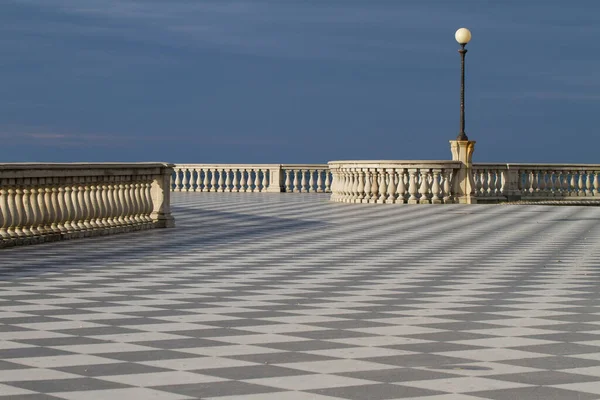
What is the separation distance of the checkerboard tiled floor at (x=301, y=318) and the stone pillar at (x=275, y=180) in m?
20.9

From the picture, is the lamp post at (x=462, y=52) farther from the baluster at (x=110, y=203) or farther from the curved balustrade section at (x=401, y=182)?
the baluster at (x=110, y=203)

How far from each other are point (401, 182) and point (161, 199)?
10.9 m

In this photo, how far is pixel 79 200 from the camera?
17.7 meters

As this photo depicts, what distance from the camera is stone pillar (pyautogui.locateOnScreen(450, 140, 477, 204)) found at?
99.2ft

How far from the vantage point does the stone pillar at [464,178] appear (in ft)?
99.2

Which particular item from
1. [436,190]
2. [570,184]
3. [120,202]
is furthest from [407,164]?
[120,202]

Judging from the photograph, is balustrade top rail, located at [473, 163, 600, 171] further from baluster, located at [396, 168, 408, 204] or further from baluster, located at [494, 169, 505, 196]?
baluster, located at [396, 168, 408, 204]

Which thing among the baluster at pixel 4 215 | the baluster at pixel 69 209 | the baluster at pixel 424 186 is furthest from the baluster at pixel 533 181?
the baluster at pixel 4 215

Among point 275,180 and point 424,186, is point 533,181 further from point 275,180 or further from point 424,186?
point 275,180

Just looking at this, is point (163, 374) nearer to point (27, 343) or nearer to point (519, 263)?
point (27, 343)

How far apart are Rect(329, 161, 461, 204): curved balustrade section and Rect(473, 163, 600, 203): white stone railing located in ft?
7.29

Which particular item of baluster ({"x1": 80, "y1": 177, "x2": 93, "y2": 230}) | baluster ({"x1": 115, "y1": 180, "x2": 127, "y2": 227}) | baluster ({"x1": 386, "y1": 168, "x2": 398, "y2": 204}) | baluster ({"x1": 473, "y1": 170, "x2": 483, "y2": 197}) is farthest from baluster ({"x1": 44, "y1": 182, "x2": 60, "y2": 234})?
baluster ({"x1": 473, "y1": 170, "x2": 483, "y2": 197})

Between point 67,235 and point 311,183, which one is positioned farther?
point 311,183

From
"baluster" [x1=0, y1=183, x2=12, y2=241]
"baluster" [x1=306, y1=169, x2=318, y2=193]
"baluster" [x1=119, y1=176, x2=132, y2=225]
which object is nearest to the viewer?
"baluster" [x1=0, y1=183, x2=12, y2=241]
